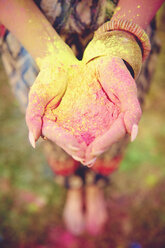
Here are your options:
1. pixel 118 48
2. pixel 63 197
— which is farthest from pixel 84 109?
pixel 63 197

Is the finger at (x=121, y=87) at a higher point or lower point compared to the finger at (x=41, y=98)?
lower

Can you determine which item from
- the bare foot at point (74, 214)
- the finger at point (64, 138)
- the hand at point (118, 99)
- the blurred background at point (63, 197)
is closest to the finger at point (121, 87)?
the hand at point (118, 99)

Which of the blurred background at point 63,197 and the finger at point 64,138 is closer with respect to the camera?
the finger at point 64,138

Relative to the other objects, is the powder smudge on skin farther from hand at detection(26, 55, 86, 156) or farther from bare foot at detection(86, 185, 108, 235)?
bare foot at detection(86, 185, 108, 235)

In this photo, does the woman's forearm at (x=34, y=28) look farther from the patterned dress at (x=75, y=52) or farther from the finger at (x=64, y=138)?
the finger at (x=64, y=138)

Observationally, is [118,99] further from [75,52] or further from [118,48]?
[75,52]

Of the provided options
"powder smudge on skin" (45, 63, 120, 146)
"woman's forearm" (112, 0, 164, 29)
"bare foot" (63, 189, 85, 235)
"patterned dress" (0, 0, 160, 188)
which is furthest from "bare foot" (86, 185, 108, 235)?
"woman's forearm" (112, 0, 164, 29)

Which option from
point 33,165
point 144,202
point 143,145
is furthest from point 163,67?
point 33,165
